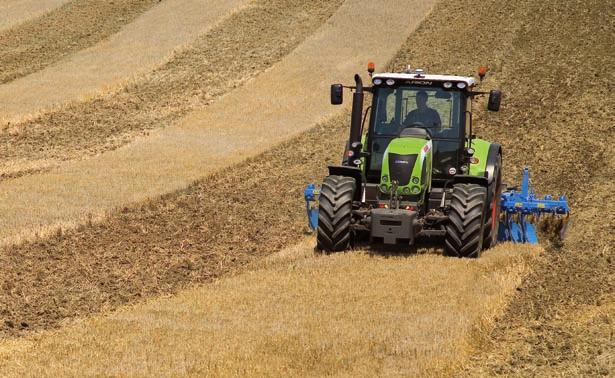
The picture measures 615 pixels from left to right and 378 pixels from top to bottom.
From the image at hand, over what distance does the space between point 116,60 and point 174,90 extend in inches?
212

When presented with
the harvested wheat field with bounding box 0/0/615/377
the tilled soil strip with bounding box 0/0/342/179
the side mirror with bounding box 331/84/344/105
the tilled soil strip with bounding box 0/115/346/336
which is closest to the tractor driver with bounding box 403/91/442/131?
the side mirror with bounding box 331/84/344/105

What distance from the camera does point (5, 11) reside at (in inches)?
1845

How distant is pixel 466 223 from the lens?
45.1 feet

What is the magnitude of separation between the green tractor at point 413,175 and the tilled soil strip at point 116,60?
1747 cm

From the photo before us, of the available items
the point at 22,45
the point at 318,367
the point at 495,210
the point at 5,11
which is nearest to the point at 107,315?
the point at 318,367

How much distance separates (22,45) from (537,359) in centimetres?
3519

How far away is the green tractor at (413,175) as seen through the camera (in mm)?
13797

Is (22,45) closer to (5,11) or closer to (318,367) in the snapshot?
(5,11)

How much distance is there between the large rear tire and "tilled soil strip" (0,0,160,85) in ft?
82.2

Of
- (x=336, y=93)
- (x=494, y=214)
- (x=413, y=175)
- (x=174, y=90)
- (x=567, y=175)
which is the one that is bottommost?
(x=174, y=90)

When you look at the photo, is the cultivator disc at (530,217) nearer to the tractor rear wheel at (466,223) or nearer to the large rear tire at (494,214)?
the large rear tire at (494,214)

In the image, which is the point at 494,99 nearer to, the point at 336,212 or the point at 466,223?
the point at 466,223

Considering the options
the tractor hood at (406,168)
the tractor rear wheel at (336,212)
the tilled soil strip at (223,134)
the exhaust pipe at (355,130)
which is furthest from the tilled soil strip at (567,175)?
the tilled soil strip at (223,134)

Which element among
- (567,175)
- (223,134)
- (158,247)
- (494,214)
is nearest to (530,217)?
(494,214)
